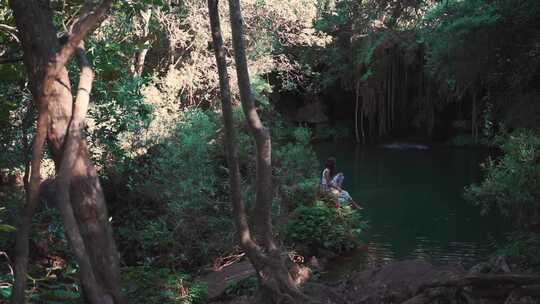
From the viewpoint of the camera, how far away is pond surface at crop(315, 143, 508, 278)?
10.0 metres

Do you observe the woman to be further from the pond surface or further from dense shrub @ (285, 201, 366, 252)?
the pond surface

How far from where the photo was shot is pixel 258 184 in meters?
5.35

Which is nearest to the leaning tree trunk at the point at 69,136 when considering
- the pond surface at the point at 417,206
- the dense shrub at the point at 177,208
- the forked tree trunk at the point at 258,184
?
the forked tree trunk at the point at 258,184

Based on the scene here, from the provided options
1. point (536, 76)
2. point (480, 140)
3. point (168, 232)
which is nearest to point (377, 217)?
point (536, 76)

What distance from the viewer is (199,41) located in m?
14.9

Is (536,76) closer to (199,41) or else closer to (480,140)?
(199,41)

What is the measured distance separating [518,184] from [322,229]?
3.02 m

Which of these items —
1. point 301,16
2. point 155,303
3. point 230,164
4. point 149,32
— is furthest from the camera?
point 301,16

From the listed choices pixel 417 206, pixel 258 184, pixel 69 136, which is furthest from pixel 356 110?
pixel 69 136

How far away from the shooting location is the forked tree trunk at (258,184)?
520 centimetres

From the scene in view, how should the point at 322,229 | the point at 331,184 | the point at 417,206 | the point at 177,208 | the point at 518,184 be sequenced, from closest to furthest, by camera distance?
1. the point at 518,184
2. the point at 177,208
3. the point at 322,229
4. the point at 331,184
5. the point at 417,206

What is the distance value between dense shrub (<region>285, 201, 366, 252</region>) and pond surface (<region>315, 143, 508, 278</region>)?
31cm

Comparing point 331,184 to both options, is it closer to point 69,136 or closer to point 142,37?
point 142,37

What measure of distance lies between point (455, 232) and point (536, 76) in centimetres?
327
